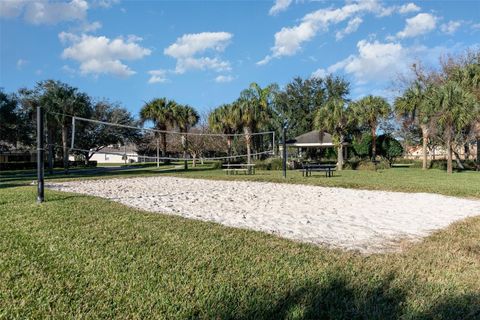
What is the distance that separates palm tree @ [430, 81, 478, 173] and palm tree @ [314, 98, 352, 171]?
19.9 feet

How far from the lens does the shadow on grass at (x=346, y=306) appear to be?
9.64 feet

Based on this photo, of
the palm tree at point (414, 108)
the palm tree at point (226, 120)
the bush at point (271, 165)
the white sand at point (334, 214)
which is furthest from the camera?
the palm tree at point (226, 120)

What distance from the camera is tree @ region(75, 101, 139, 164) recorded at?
4647 centimetres

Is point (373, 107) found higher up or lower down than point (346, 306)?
higher up

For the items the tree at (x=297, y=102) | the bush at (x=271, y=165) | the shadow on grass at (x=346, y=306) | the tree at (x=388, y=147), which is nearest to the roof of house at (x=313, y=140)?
the tree at (x=388, y=147)

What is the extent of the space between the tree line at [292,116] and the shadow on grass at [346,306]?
56.4 feet

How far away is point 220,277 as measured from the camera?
367cm

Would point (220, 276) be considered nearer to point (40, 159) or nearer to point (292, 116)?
point (40, 159)

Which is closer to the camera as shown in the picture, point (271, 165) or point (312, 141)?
point (271, 165)

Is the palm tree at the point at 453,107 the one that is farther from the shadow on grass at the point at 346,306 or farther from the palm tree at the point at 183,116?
the shadow on grass at the point at 346,306

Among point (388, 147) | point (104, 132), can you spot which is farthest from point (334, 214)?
point (104, 132)

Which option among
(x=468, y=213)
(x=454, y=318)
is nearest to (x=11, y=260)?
(x=454, y=318)

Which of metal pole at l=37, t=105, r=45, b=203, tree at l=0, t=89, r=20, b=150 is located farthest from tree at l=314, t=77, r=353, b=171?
tree at l=0, t=89, r=20, b=150

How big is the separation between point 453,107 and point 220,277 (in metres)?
22.8
